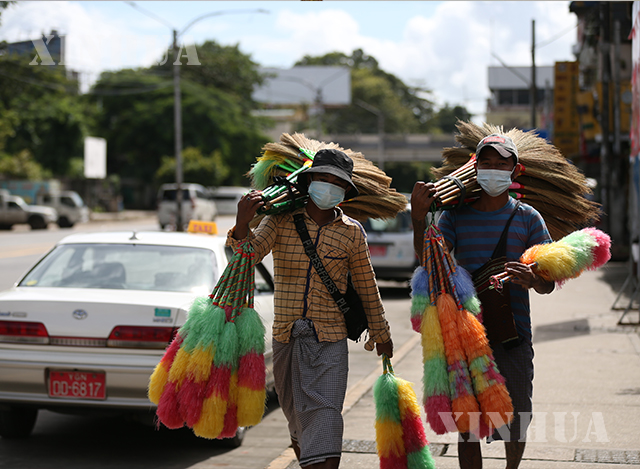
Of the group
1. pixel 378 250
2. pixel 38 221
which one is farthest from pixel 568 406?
pixel 38 221

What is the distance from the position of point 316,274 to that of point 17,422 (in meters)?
3.12

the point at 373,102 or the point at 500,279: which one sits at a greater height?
the point at 373,102

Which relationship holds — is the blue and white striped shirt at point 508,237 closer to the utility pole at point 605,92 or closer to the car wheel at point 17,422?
the car wheel at point 17,422

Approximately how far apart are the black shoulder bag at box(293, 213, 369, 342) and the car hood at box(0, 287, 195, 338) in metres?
1.70

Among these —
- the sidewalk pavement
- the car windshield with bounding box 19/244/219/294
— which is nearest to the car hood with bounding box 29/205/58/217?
the sidewalk pavement

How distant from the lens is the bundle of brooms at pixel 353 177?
13.8 feet

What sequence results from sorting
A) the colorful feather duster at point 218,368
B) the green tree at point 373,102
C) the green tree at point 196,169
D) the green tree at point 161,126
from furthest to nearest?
the green tree at point 373,102
the green tree at point 161,126
the green tree at point 196,169
the colorful feather duster at point 218,368

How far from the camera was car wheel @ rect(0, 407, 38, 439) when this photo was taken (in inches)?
221

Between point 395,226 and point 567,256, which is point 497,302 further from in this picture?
point 395,226

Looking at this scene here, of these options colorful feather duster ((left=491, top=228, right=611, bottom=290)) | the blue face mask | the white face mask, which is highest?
the white face mask

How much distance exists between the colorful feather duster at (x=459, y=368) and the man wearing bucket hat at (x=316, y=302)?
30 cm

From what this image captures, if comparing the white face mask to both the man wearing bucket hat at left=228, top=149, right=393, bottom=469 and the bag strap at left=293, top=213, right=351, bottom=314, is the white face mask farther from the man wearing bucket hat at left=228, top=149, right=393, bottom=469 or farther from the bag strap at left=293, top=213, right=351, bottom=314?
the bag strap at left=293, top=213, right=351, bottom=314

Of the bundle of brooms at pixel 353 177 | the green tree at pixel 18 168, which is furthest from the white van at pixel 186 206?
the bundle of brooms at pixel 353 177

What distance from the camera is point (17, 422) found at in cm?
568
